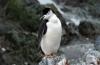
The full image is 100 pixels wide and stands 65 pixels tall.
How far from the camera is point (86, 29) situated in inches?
525

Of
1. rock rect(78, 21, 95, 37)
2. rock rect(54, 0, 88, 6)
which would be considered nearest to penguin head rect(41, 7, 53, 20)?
rock rect(78, 21, 95, 37)

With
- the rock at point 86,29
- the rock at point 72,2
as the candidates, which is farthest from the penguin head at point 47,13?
the rock at point 72,2

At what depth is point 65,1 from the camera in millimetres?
16953

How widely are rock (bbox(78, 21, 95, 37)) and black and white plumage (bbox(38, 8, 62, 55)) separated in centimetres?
779

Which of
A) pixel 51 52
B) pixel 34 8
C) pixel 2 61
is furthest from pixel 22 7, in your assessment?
pixel 51 52

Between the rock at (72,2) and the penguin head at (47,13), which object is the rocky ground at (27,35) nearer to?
the rock at (72,2)

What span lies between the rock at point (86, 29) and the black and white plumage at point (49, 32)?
7.79m

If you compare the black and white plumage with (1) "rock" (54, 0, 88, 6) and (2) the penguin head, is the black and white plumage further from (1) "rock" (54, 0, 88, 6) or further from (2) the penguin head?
(1) "rock" (54, 0, 88, 6)

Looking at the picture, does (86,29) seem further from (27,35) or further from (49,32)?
(49,32)

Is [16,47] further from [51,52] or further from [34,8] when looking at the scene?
[51,52]

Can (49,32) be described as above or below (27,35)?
below

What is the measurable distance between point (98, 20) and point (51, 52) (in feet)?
32.0

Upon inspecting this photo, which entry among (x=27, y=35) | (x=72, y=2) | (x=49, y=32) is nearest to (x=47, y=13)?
(x=49, y=32)

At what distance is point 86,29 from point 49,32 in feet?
27.3
